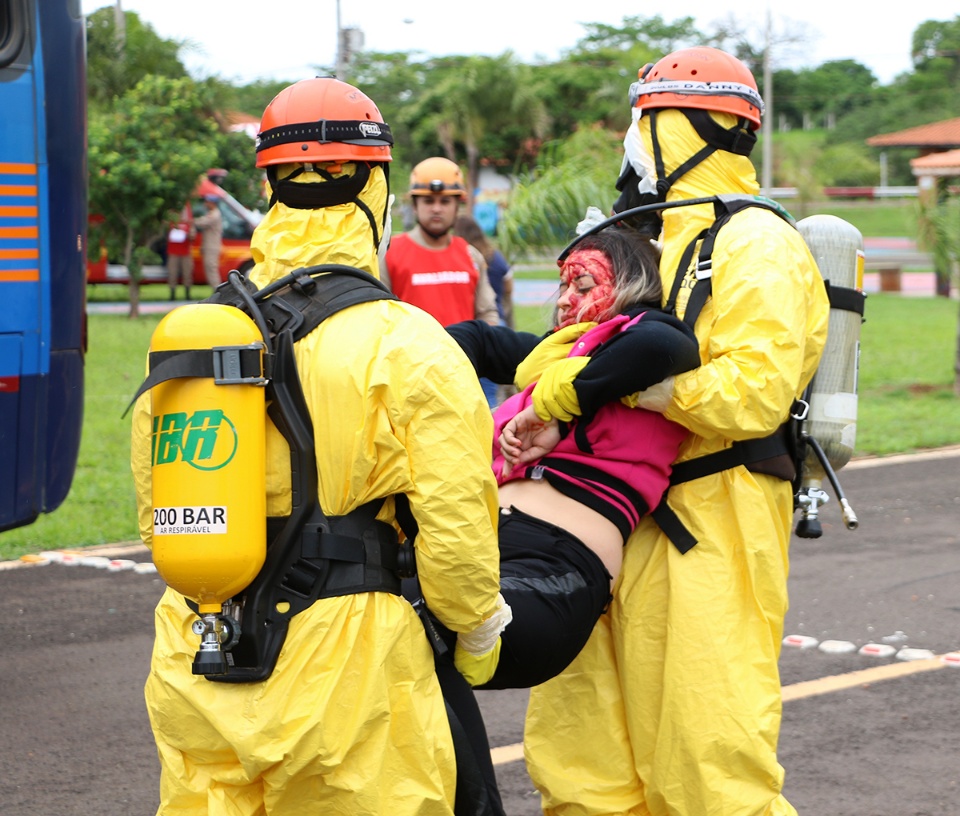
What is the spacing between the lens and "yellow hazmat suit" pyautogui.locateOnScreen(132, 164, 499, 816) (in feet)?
8.47

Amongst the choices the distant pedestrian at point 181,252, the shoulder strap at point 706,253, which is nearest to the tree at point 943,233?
the shoulder strap at point 706,253

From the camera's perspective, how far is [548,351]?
11.5 ft

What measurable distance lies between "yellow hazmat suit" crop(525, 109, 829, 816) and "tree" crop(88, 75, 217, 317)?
17.6 meters

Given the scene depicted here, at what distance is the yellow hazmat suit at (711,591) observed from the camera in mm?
3266

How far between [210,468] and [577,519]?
110cm

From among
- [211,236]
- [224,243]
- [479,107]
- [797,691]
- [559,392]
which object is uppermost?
[479,107]

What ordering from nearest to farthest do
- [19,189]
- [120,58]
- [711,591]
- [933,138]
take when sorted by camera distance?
[711,591], [19,189], [120,58], [933,138]

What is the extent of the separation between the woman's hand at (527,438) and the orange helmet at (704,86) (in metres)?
0.92

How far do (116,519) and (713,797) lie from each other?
236 inches

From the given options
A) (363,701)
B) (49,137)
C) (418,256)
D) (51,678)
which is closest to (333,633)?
(363,701)

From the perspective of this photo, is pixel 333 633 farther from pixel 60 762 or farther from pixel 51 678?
pixel 51 678

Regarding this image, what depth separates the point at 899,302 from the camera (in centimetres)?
2669

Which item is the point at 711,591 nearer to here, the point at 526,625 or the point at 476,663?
the point at 526,625

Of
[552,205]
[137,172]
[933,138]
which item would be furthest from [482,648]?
[933,138]
